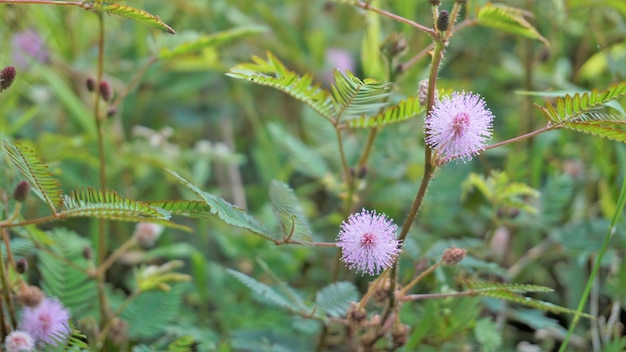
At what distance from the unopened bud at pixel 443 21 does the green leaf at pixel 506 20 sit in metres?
0.33

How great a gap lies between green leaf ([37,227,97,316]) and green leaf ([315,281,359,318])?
0.46m

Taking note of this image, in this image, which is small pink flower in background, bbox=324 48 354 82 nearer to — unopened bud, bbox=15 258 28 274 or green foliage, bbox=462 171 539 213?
green foliage, bbox=462 171 539 213

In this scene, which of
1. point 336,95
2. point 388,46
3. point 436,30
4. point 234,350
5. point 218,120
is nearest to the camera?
point 436,30

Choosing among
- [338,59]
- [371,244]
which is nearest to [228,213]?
[371,244]

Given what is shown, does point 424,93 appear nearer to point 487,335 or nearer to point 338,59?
point 487,335

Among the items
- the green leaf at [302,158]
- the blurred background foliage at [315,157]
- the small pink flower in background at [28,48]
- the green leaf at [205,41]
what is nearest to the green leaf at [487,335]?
the blurred background foliage at [315,157]

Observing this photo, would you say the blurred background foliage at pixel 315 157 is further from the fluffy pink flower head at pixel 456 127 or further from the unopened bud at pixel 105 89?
the fluffy pink flower head at pixel 456 127

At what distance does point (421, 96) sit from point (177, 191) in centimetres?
128

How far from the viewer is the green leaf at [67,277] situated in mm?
1343

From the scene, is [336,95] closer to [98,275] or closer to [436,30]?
[436,30]

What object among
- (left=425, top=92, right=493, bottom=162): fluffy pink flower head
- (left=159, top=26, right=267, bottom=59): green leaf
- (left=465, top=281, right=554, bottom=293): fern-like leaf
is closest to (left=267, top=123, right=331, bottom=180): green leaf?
(left=159, top=26, right=267, bottom=59): green leaf

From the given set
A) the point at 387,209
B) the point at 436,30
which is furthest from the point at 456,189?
the point at 436,30

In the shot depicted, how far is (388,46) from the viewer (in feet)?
4.25

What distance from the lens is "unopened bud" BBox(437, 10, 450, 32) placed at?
928 mm
